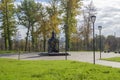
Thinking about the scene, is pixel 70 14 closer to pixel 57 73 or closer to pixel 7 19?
pixel 7 19

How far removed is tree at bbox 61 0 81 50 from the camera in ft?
200

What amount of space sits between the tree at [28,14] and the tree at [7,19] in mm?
3537

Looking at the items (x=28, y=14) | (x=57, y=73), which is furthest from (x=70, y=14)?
(x=57, y=73)

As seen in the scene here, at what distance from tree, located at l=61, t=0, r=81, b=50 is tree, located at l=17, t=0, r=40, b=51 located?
855 cm

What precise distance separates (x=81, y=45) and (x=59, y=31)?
22160mm

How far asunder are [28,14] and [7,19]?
301 inches

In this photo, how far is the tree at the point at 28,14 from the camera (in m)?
69.6

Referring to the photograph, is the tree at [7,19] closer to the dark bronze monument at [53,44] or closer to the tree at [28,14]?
the tree at [28,14]

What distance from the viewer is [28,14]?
229 ft

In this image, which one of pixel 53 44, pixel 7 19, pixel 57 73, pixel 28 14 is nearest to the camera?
pixel 57 73

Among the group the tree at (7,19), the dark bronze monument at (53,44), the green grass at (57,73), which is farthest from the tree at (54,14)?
the green grass at (57,73)

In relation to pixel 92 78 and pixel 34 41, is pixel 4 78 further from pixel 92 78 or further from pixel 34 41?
pixel 34 41

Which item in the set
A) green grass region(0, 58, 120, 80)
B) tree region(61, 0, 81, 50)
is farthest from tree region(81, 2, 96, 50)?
green grass region(0, 58, 120, 80)

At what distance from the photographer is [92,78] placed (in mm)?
15734
